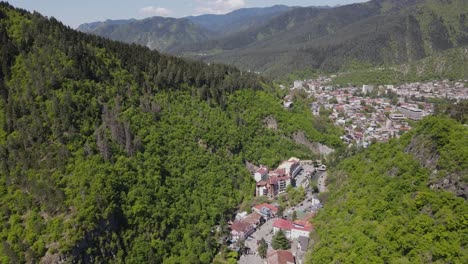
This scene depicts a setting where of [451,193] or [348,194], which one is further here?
[348,194]

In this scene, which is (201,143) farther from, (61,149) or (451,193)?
(451,193)

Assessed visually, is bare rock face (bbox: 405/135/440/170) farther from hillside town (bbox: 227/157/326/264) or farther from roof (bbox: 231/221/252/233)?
roof (bbox: 231/221/252/233)

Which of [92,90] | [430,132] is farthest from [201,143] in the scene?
[430,132]

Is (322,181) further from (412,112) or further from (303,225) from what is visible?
(412,112)

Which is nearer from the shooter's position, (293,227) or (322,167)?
(293,227)

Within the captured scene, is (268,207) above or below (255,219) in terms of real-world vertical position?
above

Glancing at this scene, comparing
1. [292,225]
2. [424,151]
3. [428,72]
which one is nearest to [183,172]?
[292,225]
